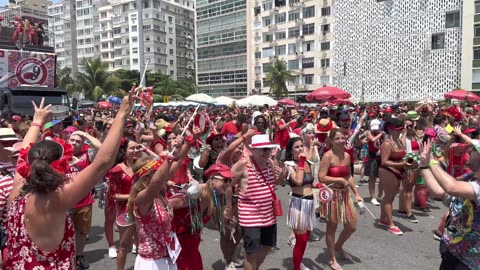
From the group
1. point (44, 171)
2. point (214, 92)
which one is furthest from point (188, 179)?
point (214, 92)

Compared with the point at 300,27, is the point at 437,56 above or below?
below

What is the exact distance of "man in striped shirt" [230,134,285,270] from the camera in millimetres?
4277

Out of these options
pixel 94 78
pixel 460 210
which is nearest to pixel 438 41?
pixel 94 78

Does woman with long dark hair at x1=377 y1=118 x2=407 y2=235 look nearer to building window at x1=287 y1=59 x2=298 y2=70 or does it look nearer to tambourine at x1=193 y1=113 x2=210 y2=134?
tambourine at x1=193 y1=113 x2=210 y2=134

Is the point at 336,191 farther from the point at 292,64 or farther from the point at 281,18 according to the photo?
the point at 281,18

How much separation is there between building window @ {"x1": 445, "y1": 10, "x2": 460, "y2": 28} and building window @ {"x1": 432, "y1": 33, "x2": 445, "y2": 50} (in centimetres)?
113

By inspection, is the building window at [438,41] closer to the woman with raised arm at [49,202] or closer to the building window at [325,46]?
the building window at [325,46]

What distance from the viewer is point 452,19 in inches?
1646

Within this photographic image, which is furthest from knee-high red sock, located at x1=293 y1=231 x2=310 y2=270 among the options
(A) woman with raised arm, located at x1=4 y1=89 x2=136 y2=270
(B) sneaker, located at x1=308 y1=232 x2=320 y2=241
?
(A) woman with raised arm, located at x1=4 y1=89 x2=136 y2=270

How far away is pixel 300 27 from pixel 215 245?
Result: 55179 mm

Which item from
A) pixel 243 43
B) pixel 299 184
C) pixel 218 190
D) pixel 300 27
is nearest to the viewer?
pixel 218 190

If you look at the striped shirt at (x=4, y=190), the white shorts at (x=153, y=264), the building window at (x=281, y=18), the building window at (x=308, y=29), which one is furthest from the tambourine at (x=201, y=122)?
the building window at (x=281, y=18)

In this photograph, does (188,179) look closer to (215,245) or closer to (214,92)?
(215,245)

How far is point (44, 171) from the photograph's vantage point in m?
2.24
